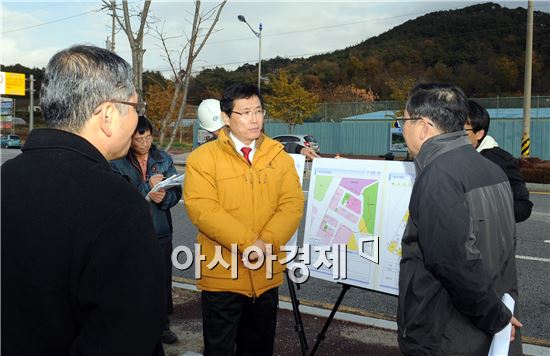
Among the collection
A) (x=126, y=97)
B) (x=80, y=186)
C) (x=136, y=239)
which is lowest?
(x=136, y=239)

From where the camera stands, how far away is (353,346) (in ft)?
12.7

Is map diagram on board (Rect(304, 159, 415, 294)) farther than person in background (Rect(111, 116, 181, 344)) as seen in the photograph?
No

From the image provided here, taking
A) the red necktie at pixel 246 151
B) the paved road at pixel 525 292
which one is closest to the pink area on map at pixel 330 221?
the red necktie at pixel 246 151

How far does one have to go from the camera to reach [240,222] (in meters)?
2.96

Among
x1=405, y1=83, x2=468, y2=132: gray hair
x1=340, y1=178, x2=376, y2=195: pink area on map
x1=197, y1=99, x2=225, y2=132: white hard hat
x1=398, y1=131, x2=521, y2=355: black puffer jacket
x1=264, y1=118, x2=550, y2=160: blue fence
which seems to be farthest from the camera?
x1=264, y1=118, x2=550, y2=160: blue fence

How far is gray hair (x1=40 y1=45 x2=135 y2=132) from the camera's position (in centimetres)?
149

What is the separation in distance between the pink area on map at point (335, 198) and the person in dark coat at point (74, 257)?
7.00 ft

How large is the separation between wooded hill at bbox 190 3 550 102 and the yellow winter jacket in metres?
47.7

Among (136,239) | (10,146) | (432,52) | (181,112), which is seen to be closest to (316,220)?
(181,112)

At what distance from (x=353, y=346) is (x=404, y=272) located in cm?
185

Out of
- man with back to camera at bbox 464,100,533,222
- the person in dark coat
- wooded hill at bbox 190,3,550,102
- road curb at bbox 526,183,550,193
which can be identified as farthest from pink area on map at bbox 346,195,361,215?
wooded hill at bbox 190,3,550,102

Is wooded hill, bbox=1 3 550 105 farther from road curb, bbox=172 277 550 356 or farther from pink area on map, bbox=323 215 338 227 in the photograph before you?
pink area on map, bbox=323 215 338 227

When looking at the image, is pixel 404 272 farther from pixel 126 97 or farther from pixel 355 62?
pixel 355 62

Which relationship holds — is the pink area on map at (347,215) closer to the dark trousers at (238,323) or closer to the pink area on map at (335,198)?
the pink area on map at (335,198)
